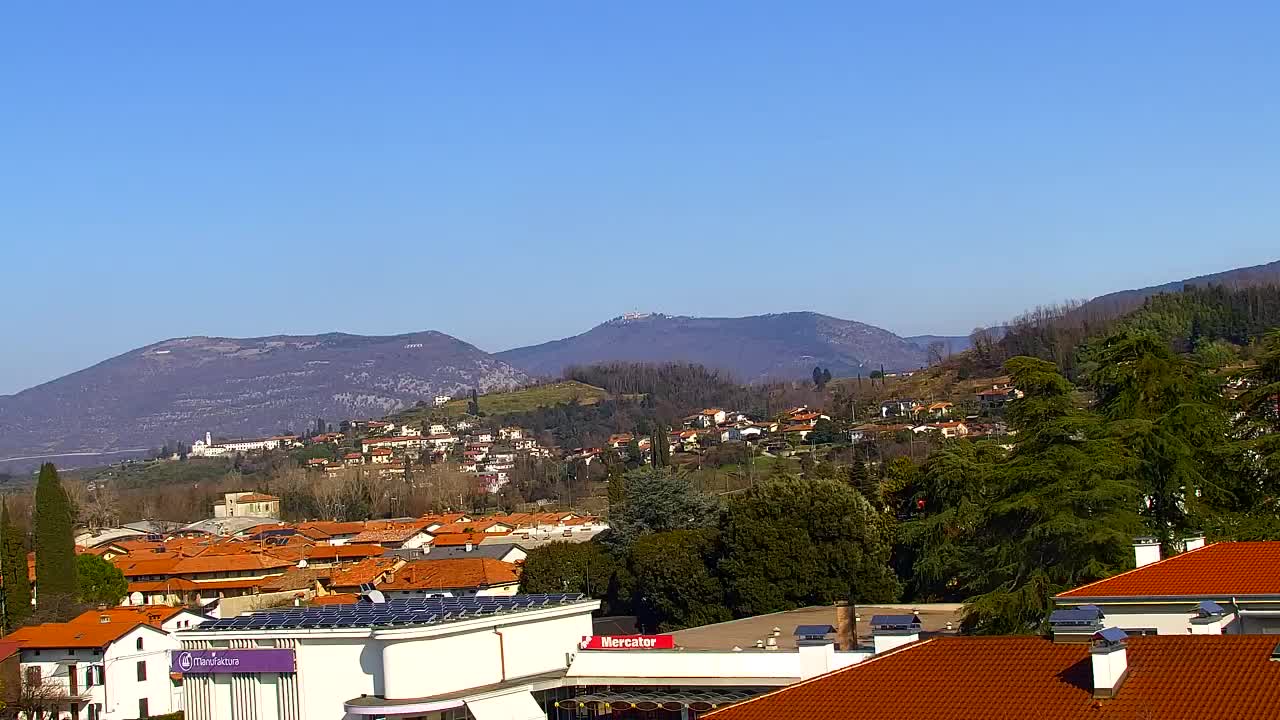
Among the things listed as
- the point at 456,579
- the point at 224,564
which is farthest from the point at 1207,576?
the point at 224,564

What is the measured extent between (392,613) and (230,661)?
3.26 m

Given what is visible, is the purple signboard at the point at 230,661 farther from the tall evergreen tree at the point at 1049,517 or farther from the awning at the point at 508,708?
the tall evergreen tree at the point at 1049,517

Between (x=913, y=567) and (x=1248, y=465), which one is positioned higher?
(x=1248, y=465)

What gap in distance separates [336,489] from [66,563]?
7218cm

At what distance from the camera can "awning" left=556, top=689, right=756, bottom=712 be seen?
24.4 metres

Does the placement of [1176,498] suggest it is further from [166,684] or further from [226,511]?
[226,511]

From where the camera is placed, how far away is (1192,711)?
14.0 metres

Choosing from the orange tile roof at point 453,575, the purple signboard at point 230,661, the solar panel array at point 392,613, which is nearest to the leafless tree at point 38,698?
the solar panel array at point 392,613

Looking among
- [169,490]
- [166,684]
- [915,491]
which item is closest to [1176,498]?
[915,491]

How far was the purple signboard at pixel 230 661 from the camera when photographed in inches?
1130

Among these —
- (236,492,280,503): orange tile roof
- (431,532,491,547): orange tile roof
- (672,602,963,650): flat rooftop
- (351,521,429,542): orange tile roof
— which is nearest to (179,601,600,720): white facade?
(672,602,963,650): flat rooftop

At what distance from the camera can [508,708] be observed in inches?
1041

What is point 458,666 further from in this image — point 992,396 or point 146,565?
point 992,396

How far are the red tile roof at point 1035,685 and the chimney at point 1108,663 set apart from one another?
10 centimetres
